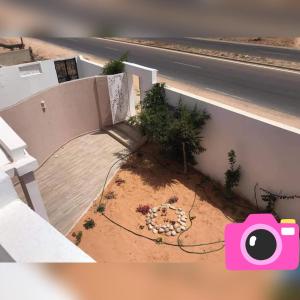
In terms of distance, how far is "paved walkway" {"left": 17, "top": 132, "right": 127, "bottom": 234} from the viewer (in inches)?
396

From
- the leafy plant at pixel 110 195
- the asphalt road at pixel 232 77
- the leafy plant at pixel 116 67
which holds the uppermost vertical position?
the leafy plant at pixel 116 67

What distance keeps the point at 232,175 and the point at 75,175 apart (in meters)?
6.47

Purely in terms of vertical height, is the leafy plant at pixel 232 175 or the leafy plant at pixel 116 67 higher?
the leafy plant at pixel 116 67

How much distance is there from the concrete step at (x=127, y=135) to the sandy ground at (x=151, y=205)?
3.84 ft

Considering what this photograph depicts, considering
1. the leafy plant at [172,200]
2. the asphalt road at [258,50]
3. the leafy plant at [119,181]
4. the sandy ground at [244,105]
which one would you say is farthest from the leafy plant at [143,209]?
the asphalt road at [258,50]

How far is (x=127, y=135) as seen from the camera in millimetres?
14383

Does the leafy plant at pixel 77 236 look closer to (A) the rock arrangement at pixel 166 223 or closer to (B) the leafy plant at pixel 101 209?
(B) the leafy plant at pixel 101 209

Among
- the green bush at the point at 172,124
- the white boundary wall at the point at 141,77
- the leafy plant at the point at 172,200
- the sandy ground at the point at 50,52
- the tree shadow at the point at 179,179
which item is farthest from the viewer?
the sandy ground at the point at 50,52

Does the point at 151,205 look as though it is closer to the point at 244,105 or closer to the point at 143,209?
the point at 143,209

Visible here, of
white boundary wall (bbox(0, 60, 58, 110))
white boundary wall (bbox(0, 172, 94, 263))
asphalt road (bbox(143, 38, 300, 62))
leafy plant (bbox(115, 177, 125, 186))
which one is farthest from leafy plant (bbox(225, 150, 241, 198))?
asphalt road (bbox(143, 38, 300, 62))

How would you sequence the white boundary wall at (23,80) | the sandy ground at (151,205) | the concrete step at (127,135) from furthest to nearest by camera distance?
the white boundary wall at (23,80) < the concrete step at (127,135) < the sandy ground at (151,205)

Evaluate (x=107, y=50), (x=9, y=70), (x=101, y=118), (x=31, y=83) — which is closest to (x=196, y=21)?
(x=101, y=118)

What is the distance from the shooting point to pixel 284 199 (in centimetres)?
875

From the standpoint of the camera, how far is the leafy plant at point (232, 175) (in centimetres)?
989
